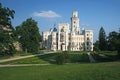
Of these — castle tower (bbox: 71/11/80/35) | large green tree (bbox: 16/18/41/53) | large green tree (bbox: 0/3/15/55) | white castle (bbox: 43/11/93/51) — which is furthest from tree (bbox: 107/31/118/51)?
castle tower (bbox: 71/11/80/35)

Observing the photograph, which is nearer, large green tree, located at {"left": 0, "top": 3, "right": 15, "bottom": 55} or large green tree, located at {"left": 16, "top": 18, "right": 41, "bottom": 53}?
large green tree, located at {"left": 0, "top": 3, "right": 15, "bottom": 55}

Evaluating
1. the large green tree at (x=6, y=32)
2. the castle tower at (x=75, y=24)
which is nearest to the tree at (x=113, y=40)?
the large green tree at (x=6, y=32)

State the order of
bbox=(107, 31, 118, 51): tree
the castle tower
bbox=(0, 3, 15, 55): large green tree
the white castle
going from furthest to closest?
the castle tower < the white castle < bbox=(107, 31, 118, 51): tree < bbox=(0, 3, 15, 55): large green tree

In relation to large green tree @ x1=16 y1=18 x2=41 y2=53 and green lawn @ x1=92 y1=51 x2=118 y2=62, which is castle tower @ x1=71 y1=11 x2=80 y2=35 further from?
green lawn @ x1=92 y1=51 x2=118 y2=62

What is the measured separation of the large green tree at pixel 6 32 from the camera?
664 inches

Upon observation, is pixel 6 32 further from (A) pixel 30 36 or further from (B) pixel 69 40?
(B) pixel 69 40

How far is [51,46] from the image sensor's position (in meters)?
139

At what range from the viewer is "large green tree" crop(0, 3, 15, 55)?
16875mm

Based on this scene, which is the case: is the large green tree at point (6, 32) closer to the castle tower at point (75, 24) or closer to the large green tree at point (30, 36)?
the large green tree at point (30, 36)

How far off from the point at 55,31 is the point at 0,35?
130585mm

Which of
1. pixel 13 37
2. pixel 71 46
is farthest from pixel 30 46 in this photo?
pixel 71 46

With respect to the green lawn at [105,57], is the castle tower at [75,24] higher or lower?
higher

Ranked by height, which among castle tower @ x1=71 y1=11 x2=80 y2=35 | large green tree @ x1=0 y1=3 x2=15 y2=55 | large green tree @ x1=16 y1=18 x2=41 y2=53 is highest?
castle tower @ x1=71 y1=11 x2=80 y2=35

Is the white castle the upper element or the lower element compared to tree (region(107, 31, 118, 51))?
upper
